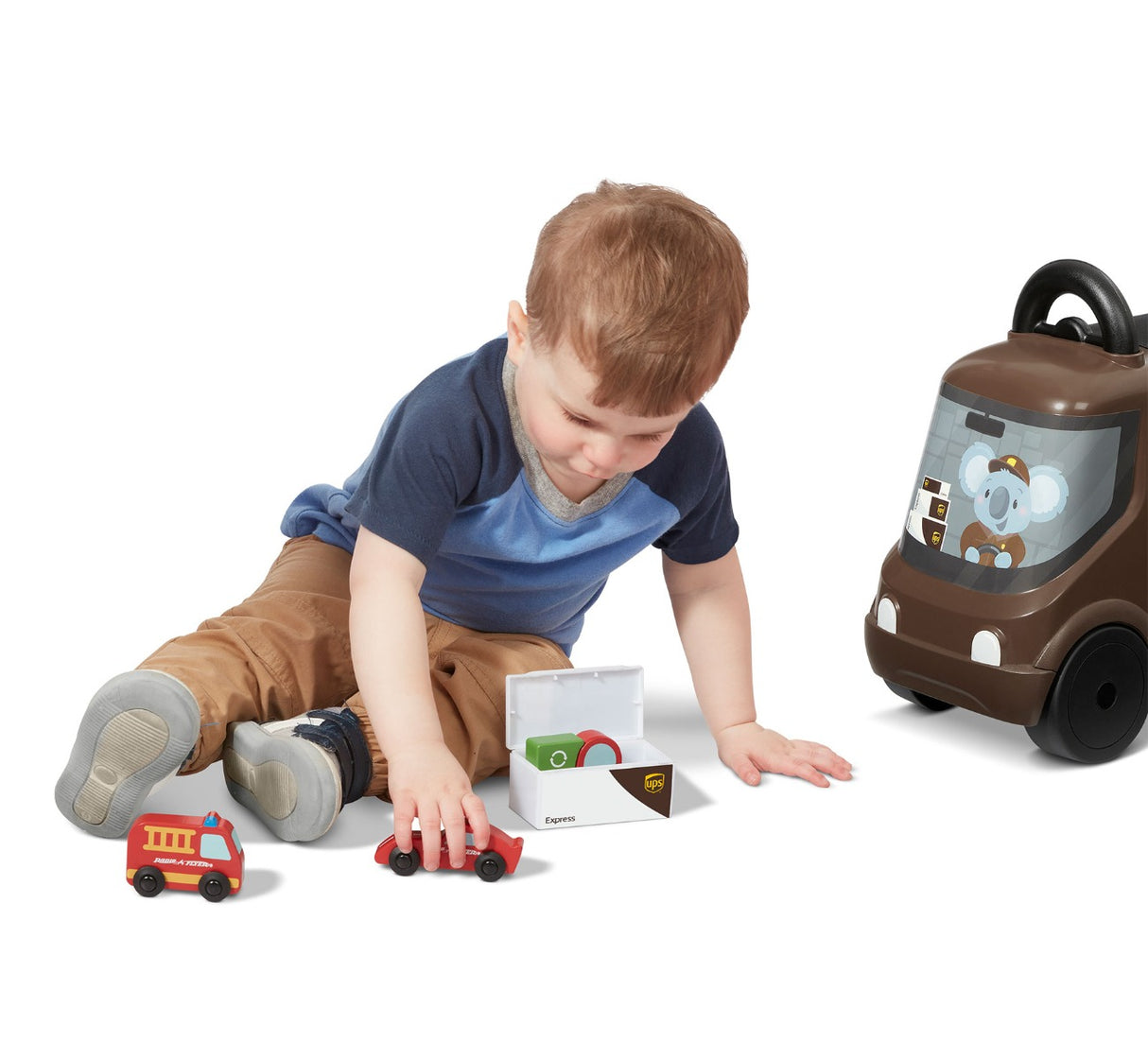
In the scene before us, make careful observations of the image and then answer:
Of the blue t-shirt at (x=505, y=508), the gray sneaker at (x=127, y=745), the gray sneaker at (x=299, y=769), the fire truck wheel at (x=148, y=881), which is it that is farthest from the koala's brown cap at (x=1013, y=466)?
the fire truck wheel at (x=148, y=881)

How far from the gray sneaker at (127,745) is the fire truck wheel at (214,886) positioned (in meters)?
0.17

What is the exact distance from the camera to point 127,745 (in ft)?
6.87

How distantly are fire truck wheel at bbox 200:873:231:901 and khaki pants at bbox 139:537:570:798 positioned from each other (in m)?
0.22

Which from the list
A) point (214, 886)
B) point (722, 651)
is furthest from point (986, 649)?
point (214, 886)

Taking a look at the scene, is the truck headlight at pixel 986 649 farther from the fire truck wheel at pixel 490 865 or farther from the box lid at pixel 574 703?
the fire truck wheel at pixel 490 865

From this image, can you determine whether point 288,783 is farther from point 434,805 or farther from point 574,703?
point 574,703

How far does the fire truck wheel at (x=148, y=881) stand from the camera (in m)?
2.00

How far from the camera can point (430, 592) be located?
246cm

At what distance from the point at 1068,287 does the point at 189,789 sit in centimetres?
130

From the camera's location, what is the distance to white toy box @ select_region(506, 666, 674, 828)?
2205 millimetres

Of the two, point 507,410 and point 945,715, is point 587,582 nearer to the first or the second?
point 507,410

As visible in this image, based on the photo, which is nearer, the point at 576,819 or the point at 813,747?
the point at 576,819

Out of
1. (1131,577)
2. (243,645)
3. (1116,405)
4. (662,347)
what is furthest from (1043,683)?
(243,645)

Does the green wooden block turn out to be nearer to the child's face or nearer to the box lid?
the box lid
